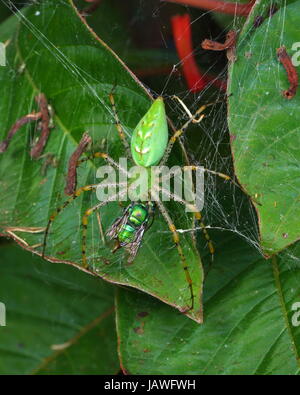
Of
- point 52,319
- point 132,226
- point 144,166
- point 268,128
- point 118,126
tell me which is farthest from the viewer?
point 52,319

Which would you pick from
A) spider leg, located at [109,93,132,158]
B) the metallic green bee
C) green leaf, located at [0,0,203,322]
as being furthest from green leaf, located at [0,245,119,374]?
spider leg, located at [109,93,132,158]

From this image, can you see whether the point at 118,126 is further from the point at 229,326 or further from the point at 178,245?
the point at 229,326

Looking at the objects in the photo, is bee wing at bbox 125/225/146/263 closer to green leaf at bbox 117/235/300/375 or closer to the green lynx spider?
the green lynx spider

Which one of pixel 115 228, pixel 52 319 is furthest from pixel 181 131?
pixel 52 319

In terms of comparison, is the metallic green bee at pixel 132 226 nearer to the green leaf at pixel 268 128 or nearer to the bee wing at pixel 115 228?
the bee wing at pixel 115 228

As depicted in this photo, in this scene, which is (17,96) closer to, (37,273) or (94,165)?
(94,165)

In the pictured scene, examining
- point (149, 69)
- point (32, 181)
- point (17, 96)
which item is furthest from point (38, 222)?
point (149, 69)

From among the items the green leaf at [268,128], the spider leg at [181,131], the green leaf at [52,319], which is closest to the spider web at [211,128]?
the spider leg at [181,131]
